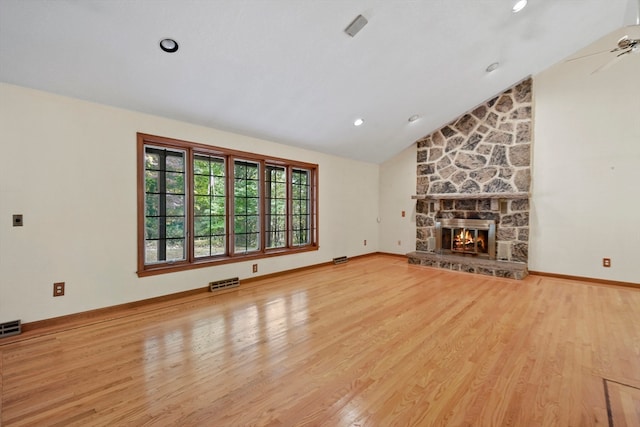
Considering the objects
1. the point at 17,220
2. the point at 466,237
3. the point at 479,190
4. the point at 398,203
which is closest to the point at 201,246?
the point at 17,220

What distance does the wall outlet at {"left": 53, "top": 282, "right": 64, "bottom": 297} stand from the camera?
2.83 meters

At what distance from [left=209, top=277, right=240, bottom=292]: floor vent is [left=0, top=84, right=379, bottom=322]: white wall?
265 millimetres

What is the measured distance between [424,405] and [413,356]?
578 millimetres

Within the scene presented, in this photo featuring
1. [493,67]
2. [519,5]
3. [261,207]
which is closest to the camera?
[519,5]

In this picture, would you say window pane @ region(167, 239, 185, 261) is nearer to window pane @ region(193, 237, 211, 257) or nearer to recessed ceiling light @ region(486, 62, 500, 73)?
window pane @ region(193, 237, 211, 257)

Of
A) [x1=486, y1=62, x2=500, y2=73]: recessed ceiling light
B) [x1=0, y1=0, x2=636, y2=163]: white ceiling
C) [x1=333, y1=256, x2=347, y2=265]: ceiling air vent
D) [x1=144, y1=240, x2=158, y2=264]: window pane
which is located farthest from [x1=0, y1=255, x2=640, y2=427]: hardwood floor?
[x1=486, y1=62, x2=500, y2=73]: recessed ceiling light

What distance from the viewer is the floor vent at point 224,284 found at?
3.96 metres

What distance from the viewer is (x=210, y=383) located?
1.92m

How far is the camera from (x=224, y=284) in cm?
408

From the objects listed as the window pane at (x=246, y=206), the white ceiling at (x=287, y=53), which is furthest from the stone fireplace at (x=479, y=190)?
the window pane at (x=246, y=206)

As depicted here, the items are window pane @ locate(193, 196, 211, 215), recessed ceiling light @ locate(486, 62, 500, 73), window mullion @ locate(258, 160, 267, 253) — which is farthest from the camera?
window mullion @ locate(258, 160, 267, 253)

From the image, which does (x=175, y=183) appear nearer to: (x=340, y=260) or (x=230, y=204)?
(x=230, y=204)

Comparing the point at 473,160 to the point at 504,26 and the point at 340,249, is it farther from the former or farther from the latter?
the point at 340,249

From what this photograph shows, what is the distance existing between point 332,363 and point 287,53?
9.92ft
